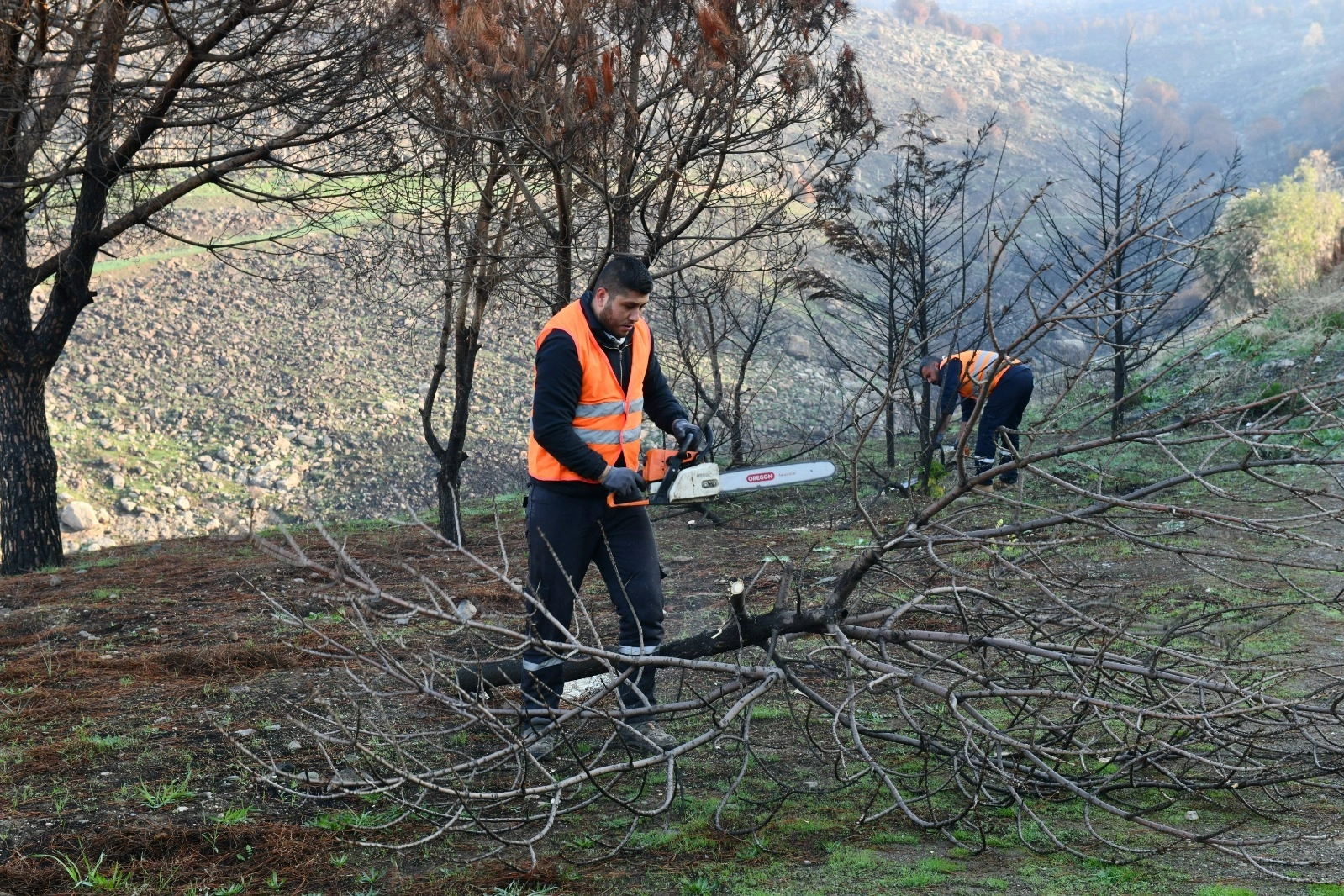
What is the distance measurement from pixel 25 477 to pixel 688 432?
726 cm

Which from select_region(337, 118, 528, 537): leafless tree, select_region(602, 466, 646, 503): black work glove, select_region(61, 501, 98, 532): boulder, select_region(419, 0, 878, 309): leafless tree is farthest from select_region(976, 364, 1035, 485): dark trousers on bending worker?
select_region(61, 501, 98, 532): boulder

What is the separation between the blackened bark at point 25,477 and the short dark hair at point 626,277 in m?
6.97

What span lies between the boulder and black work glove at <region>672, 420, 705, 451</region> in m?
20.2

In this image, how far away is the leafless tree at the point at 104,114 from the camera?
7754mm

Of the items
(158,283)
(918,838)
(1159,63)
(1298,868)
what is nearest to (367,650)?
(918,838)

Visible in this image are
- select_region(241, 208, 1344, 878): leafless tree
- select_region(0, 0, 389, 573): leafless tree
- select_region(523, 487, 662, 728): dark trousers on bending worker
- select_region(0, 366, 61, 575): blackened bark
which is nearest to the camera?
select_region(241, 208, 1344, 878): leafless tree

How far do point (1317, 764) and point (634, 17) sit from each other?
240 inches

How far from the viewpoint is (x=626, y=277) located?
4035 millimetres

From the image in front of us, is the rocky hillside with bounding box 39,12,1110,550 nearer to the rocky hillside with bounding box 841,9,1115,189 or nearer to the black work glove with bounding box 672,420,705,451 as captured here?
the black work glove with bounding box 672,420,705,451

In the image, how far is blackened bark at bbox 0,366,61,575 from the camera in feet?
29.6

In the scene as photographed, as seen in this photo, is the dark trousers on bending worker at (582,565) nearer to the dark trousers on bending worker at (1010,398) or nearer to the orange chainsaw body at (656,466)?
the orange chainsaw body at (656,466)

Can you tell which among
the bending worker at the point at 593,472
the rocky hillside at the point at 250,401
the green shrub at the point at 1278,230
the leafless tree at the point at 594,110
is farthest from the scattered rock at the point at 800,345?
the bending worker at the point at 593,472

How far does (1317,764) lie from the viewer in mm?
3332

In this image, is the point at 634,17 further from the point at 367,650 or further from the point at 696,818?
the point at 696,818
